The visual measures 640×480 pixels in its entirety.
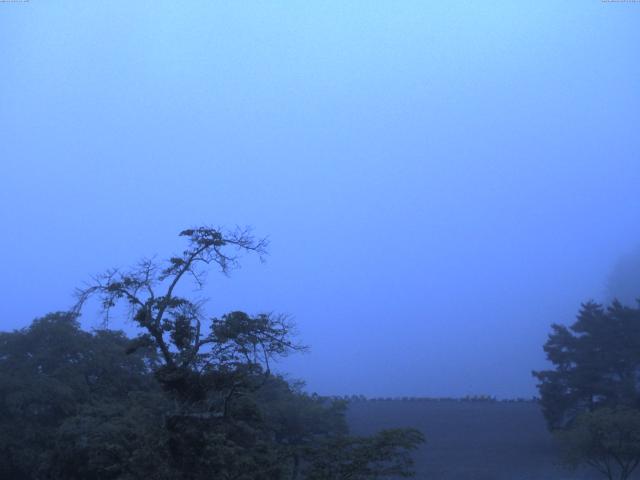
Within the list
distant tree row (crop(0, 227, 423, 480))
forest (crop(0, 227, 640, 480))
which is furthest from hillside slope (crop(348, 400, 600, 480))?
distant tree row (crop(0, 227, 423, 480))

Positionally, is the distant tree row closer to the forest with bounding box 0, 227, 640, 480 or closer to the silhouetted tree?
the forest with bounding box 0, 227, 640, 480

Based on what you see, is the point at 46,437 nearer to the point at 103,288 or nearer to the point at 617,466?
the point at 103,288

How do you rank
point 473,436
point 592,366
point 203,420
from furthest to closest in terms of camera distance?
point 473,436 < point 592,366 < point 203,420

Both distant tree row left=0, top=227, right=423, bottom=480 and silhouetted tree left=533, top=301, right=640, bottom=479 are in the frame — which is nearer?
distant tree row left=0, top=227, right=423, bottom=480

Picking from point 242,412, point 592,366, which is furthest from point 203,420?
point 592,366

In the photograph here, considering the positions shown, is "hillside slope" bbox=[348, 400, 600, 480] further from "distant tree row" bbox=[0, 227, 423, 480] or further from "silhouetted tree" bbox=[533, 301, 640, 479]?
"distant tree row" bbox=[0, 227, 423, 480]

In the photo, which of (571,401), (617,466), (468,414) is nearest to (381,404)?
(468,414)

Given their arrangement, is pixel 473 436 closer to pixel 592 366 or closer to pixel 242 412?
pixel 592 366

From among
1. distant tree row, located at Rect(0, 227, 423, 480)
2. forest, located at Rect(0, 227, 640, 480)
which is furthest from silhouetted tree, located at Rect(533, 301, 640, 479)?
distant tree row, located at Rect(0, 227, 423, 480)

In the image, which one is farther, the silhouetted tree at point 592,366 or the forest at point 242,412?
the silhouetted tree at point 592,366

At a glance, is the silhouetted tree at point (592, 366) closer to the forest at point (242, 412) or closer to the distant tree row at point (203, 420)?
the forest at point (242, 412)

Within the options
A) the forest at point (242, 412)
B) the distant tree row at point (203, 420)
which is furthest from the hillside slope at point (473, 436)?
the distant tree row at point (203, 420)

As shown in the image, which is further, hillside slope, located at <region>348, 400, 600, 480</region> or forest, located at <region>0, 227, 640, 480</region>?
hillside slope, located at <region>348, 400, 600, 480</region>

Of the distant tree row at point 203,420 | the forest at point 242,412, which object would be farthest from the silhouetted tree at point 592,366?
the distant tree row at point 203,420
